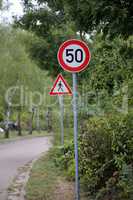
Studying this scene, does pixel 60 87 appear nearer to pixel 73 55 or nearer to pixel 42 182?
pixel 42 182

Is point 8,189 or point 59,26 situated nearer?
point 8,189

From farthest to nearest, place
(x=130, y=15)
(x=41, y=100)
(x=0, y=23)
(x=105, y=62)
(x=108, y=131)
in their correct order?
(x=41, y=100) → (x=0, y=23) → (x=105, y=62) → (x=108, y=131) → (x=130, y=15)

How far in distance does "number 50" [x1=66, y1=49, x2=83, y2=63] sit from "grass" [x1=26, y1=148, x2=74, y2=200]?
3.20 meters

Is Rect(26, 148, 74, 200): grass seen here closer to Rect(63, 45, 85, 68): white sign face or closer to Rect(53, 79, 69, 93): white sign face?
Rect(53, 79, 69, 93): white sign face

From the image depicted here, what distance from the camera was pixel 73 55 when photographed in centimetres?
915

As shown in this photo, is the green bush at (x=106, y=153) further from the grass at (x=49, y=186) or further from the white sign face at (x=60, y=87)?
the white sign face at (x=60, y=87)

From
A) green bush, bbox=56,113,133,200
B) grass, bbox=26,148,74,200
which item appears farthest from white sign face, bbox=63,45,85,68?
grass, bbox=26,148,74,200

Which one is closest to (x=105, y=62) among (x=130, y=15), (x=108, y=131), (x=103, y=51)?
(x=103, y=51)

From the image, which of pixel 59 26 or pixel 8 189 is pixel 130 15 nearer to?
pixel 8 189

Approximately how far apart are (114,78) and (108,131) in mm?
2113

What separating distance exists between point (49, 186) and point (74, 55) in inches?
170

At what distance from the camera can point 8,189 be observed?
487 inches

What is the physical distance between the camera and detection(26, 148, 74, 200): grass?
34.7 ft

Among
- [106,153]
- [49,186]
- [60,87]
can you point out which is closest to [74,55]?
[106,153]
